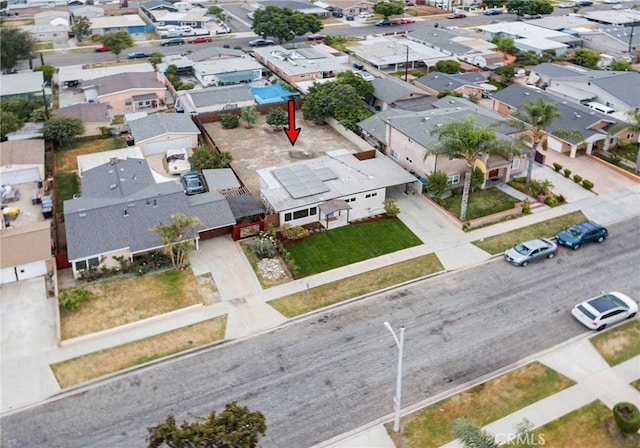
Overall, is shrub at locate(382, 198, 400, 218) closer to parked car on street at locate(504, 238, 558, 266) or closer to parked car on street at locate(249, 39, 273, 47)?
parked car on street at locate(504, 238, 558, 266)

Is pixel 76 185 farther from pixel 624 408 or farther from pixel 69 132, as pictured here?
pixel 624 408

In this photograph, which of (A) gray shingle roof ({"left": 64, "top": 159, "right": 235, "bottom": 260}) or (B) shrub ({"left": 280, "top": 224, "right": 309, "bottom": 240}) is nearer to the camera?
(A) gray shingle roof ({"left": 64, "top": 159, "right": 235, "bottom": 260})

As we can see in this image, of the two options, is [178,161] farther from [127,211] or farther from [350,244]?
[350,244]

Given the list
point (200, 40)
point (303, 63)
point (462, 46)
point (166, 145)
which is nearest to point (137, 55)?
point (200, 40)

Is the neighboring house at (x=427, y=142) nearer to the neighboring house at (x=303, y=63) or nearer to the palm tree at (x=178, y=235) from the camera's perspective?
the palm tree at (x=178, y=235)

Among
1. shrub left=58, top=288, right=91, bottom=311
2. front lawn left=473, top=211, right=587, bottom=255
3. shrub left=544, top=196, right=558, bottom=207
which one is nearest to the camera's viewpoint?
shrub left=58, top=288, right=91, bottom=311

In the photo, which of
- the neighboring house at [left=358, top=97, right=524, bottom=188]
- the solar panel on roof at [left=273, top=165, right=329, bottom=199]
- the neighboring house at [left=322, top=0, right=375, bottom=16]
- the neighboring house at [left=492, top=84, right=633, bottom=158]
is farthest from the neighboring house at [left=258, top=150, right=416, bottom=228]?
the neighboring house at [left=322, top=0, right=375, bottom=16]
